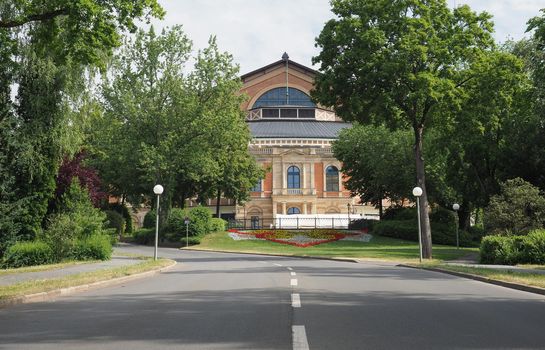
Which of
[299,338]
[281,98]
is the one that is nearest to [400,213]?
[281,98]

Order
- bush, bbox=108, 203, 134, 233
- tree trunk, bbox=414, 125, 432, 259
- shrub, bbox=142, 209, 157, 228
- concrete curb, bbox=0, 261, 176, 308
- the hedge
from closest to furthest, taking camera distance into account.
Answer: concrete curb, bbox=0, 261, 176, 308
the hedge
tree trunk, bbox=414, 125, 432, 259
shrub, bbox=142, 209, 157, 228
bush, bbox=108, 203, 134, 233

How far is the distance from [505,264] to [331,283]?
45.8 feet

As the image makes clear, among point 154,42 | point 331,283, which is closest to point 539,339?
point 331,283

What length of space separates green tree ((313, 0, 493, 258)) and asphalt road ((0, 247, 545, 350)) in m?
15.9

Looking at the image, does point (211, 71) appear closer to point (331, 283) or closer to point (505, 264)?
point (505, 264)

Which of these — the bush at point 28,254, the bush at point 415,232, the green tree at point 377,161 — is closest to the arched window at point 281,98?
the green tree at point 377,161

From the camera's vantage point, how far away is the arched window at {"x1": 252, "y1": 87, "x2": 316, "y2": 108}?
95.8m

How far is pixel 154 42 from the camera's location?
4269cm

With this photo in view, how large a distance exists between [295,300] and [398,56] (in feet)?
A: 64.3

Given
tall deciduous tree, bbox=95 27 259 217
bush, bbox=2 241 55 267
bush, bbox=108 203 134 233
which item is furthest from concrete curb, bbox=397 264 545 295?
bush, bbox=108 203 134 233

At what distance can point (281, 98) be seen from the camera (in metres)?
96.1

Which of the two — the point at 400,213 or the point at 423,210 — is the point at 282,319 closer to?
the point at 423,210

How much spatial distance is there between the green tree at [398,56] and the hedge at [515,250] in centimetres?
391

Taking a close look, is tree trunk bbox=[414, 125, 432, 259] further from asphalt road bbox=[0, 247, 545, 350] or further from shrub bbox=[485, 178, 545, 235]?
asphalt road bbox=[0, 247, 545, 350]
